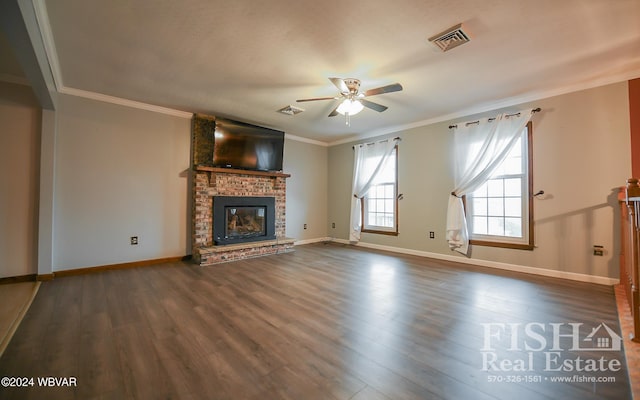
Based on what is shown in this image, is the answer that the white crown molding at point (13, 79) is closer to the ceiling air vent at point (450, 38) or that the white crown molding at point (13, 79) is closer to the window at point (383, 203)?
the ceiling air vent at point (450, 38)

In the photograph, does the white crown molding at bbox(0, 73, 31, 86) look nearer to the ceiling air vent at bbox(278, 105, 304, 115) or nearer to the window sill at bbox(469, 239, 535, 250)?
the ceiling air vent at bbox(278, 105, 304, 115)

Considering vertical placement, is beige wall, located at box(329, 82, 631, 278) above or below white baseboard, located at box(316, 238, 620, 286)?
above

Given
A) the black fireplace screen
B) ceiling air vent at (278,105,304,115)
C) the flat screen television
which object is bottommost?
the black fireplace screen

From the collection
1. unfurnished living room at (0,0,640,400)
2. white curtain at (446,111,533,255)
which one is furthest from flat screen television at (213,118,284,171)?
white curtain at (446,111,533,255)

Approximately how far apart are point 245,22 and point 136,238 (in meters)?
3.60

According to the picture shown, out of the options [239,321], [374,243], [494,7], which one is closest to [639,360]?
[494,7]

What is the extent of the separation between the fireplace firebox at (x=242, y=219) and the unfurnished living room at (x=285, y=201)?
1.9 inches

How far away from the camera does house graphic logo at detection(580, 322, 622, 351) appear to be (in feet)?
5.90

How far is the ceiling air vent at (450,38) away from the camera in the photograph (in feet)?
7.31

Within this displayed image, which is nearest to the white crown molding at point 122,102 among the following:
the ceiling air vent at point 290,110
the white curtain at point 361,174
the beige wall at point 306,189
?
the ceiling air vent at point 290,110

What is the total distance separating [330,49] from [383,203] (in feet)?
11.9

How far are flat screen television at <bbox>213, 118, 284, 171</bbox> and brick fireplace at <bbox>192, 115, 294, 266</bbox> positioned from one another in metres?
0.16

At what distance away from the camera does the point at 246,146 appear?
483 cm

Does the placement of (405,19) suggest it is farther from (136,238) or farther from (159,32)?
(136,238)
